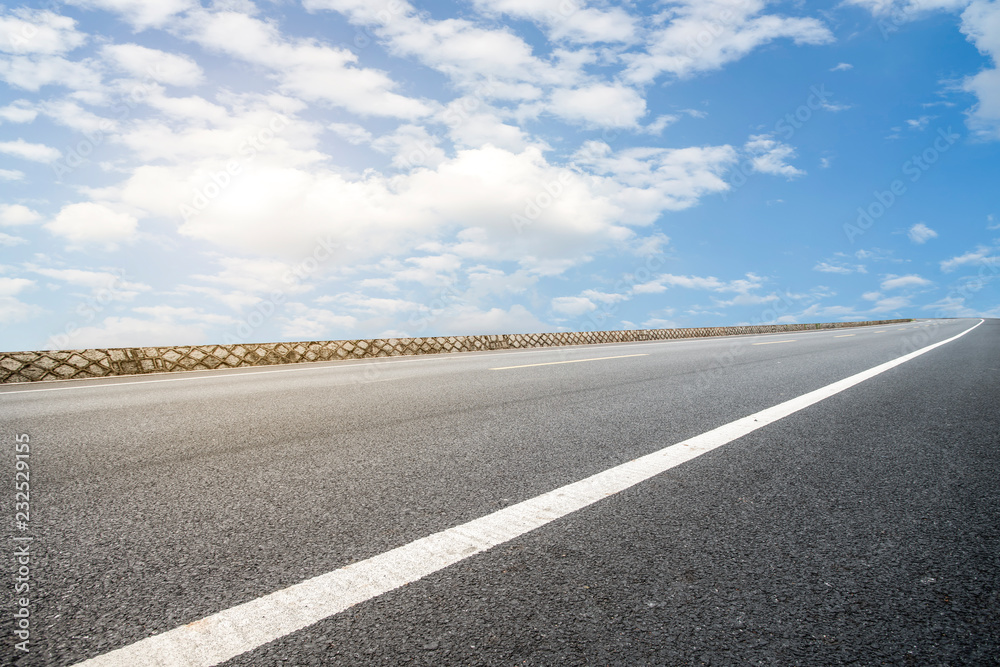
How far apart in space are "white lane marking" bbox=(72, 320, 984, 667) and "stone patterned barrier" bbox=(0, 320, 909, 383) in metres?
14.3

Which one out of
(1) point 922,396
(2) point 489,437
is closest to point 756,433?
(2) point 489,437

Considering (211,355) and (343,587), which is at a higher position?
(211,355)

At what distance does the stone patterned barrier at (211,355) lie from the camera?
1238 cm

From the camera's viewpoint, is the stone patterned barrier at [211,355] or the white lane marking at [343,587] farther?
the stone patterned barrier at [211,355]

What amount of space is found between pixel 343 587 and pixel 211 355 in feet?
50.5

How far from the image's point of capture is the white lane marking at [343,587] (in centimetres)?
134

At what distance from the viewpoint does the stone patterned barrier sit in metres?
12.4

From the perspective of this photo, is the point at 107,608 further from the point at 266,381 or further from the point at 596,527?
the point at 266,381

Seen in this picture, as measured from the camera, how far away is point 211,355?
15.1 m

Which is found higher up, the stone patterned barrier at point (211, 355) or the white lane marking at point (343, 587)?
the stone patterned barrier at point (211, 355)

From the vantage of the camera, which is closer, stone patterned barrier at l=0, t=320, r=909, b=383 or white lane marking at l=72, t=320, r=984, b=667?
white lane marking at l=72, t=320, r=984, b=667

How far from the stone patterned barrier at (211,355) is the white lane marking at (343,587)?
14347 millimetres

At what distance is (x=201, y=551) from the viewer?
6.39ft

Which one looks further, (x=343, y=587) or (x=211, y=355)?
(x=211, y=355)
